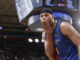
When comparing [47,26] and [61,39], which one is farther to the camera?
[61,39]

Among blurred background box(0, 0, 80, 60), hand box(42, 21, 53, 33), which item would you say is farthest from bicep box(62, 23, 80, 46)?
blurred background box(0, 0, 80, 60)

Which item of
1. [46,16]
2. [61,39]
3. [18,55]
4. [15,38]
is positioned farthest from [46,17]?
[15,38]

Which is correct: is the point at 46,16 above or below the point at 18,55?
above

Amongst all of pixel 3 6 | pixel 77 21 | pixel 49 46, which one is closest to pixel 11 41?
pixel 3 6

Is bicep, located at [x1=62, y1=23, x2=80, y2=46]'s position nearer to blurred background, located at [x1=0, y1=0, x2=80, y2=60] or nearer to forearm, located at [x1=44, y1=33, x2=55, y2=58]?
forearm, located at [x1=44, y1=33, x2=55, y2=58]

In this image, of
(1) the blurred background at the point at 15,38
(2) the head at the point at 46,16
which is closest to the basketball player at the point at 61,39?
(2) the head at the point at 46,16

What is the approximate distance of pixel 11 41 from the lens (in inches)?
416

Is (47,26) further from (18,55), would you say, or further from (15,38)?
(15,38)

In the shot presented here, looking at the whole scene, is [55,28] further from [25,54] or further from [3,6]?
[25,54]

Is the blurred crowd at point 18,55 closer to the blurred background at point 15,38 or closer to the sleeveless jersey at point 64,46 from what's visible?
the blurred background at point 15,38

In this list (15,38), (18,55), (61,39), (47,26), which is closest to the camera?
(47,26)

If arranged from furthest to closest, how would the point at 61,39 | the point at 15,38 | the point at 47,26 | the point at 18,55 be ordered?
the point at 15,38
the point at 18,55
the point at 61,39
the point at 47,26

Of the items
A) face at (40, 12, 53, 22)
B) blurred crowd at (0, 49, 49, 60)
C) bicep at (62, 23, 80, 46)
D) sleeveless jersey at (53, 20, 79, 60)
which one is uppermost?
face at (40, 12, 53, 22)

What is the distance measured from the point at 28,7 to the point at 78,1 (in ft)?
5.22
